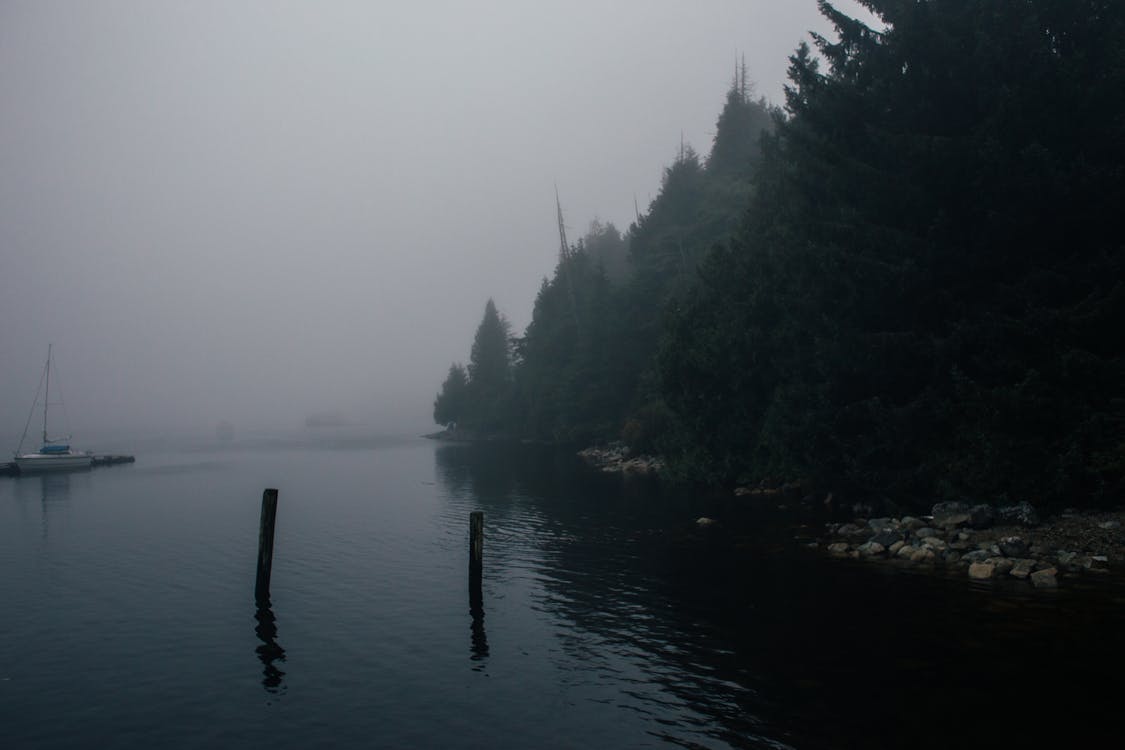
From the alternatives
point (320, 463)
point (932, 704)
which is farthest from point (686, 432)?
point (320, 463)

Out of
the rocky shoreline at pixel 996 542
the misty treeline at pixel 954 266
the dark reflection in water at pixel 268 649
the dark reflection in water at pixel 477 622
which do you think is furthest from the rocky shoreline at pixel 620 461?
the dark reflection in water at pixel 268 649

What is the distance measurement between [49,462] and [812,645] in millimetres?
87723

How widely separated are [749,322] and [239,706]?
3635cm

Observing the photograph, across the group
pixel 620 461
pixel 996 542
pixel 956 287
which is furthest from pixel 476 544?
pixel 620 461

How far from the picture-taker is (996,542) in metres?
22.8

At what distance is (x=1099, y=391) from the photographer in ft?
77.3

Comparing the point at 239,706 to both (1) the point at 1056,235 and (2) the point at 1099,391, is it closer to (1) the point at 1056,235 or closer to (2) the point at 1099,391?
(2) the point at 1099,391

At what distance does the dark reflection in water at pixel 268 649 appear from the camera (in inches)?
612

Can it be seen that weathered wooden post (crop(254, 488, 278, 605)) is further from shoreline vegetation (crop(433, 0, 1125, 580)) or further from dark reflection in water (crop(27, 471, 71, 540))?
dark reflection in water (crop(27, 471, 71, 540))

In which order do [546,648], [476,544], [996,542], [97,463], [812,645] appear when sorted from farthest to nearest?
[97,463], [996,542], [476,544], [546,648], [812,645]

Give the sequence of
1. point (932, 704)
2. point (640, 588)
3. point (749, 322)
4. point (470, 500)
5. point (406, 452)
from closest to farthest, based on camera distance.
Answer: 1. point (932, 704)
2. point (640, 588)
3. point (749, 322)
4. point (470, 500)
5. point (406, 452)

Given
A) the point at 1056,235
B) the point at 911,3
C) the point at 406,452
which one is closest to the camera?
the point at 1056,235

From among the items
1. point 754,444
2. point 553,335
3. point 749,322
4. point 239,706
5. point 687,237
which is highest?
point 687,237

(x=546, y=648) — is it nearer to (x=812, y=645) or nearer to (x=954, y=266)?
(x=812, y=645)
